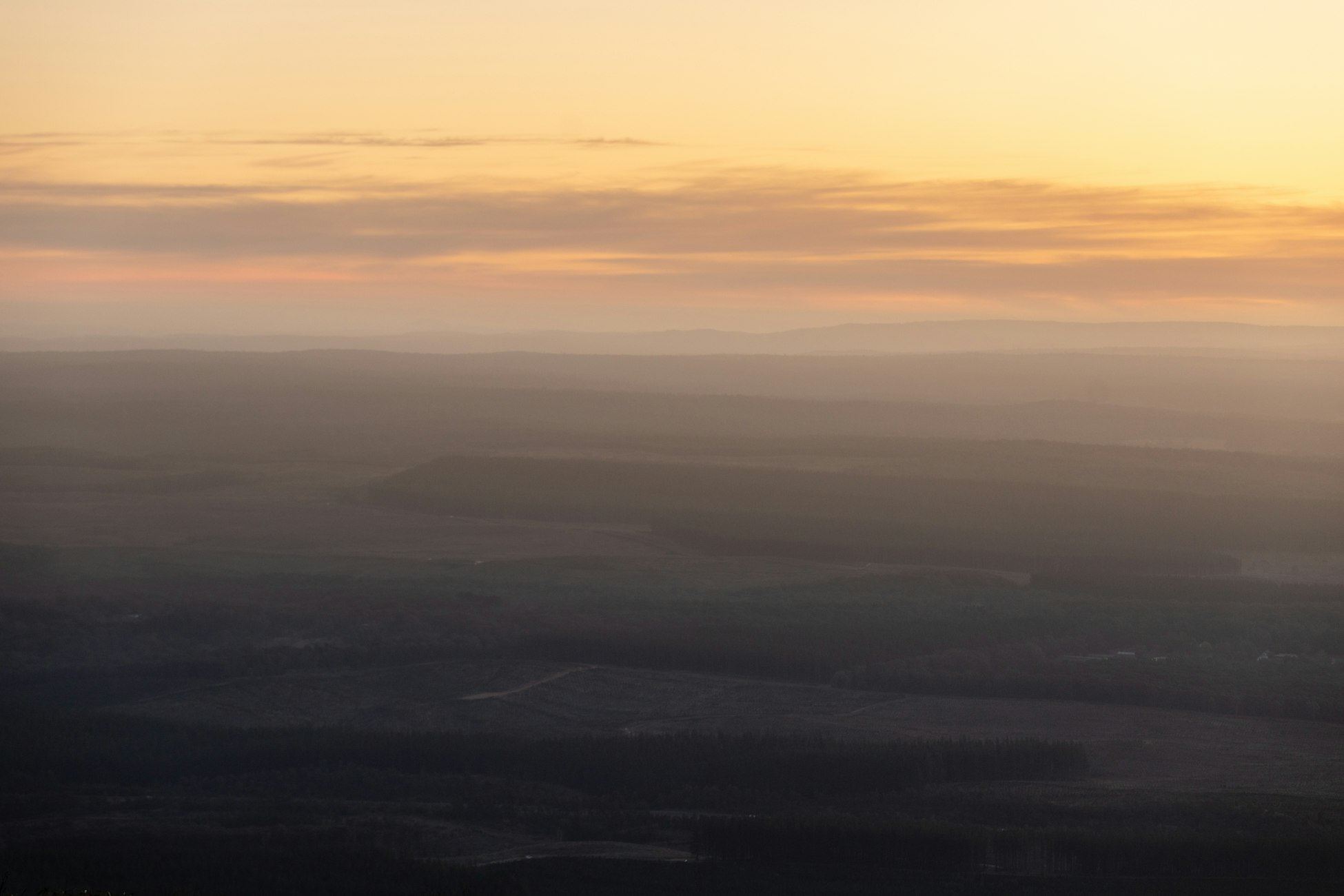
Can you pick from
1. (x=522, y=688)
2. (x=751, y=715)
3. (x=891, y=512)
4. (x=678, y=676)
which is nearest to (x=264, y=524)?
(x=891, y=512)

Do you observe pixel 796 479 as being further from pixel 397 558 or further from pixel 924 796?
pixel 924 796

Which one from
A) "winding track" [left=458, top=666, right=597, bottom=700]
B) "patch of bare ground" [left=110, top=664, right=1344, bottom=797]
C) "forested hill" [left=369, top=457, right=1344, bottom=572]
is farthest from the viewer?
"forested hill" [left=369, top=457, right=1344, bottom=572]

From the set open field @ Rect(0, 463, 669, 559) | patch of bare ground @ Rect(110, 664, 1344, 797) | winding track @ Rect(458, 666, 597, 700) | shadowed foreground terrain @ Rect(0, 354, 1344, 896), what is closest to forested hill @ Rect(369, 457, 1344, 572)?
shadowed foreground terrain @ Rect(0, 354, 1344, 896)

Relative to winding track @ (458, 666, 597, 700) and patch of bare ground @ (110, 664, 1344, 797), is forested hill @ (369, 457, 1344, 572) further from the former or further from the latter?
patch of bare ground @ (110, 664, 1344, 797)

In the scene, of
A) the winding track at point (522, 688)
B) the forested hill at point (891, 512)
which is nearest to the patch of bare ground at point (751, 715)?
the winding track at point (522, 688)

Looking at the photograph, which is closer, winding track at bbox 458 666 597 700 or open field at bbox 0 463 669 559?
winding track at bbox 458 666 597 700

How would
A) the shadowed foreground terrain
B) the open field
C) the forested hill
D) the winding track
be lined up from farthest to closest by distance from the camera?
the open field
the forested hill
the winding track
the shadowed foreground terrain

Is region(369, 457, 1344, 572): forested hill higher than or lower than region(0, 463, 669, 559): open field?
lower

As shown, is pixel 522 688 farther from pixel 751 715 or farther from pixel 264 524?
pixel 264 524
